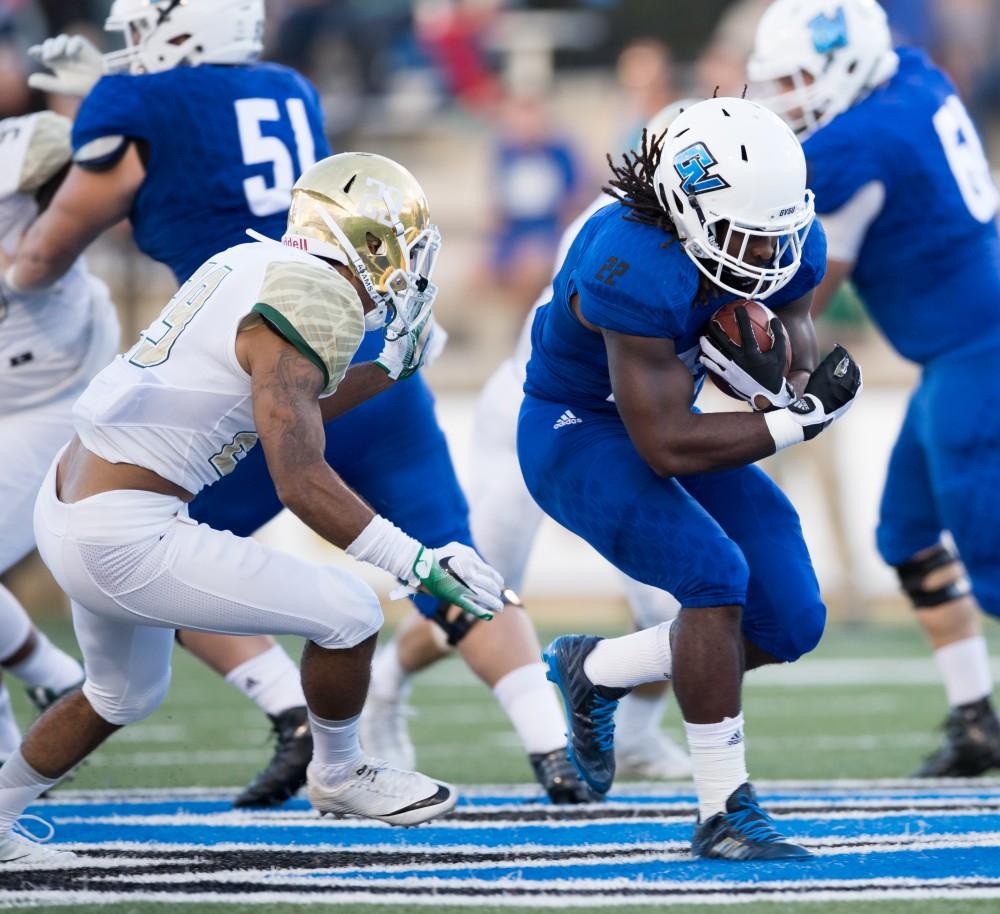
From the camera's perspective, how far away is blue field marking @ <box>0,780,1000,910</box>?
10.4 feet

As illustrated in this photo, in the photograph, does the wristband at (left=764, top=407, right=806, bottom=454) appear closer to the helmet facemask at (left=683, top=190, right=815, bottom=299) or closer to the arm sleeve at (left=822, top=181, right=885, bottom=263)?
the helmet facemask at (left=683, top=190, right=815, bottom=299)

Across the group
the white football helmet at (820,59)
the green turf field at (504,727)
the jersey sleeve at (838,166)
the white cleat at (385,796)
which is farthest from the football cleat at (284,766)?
the white football helmet at (820,59)

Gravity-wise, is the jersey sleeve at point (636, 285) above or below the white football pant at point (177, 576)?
above

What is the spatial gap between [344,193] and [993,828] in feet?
6.27

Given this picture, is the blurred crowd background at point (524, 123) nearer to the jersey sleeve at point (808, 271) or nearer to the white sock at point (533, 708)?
the white sock at point (533, 708)

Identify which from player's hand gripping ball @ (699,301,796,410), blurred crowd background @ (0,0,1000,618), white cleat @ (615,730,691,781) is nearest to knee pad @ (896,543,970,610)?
white cleat @ (615,730,691,781)

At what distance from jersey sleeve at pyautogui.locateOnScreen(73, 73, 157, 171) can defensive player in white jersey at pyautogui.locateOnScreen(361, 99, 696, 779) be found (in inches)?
47.4

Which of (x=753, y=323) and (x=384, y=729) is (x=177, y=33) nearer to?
(x=753, y=323)

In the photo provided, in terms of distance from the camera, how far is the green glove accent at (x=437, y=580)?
3.39m

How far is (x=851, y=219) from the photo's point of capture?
4.88m

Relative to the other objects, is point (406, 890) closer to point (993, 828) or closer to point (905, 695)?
point (993, 828)

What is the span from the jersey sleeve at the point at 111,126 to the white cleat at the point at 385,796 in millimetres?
1694

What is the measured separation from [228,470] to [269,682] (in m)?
1.21

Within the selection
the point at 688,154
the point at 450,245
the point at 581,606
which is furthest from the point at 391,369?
the point at 450,245
